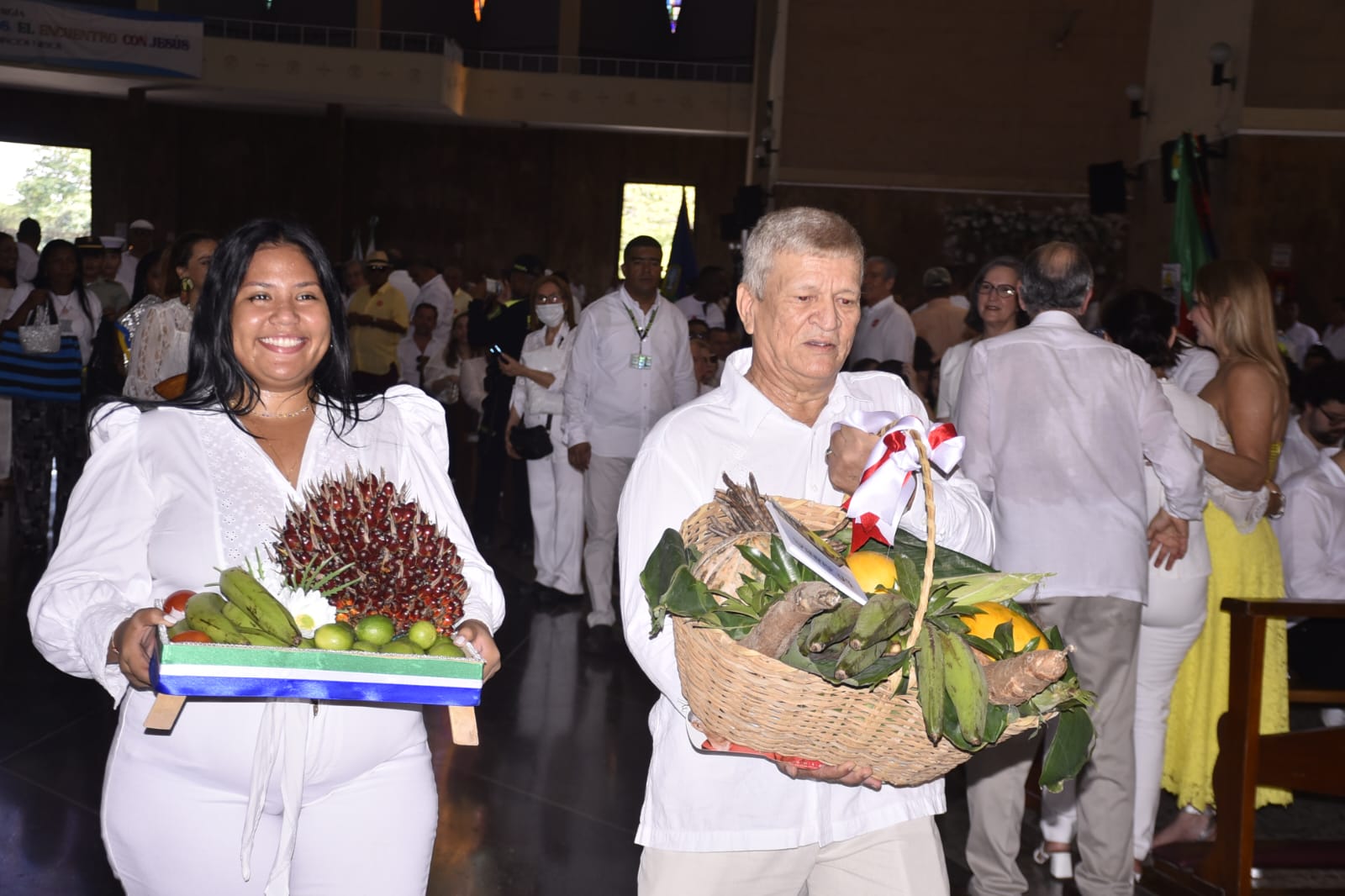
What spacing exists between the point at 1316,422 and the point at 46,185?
79.3ft

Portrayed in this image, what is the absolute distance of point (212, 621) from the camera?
1854 millimetres

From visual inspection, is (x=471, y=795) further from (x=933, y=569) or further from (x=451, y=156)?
(x=451, y=156)

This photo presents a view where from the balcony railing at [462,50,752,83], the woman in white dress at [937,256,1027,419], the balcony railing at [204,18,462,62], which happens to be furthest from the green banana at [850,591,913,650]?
the balcony railing at [462,50,752,83]

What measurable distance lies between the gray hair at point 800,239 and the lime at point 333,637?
2.89ft

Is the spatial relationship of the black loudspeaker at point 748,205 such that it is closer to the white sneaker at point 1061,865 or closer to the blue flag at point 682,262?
the blue flag at point 682,262

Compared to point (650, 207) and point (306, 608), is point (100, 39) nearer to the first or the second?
point (650, 207)

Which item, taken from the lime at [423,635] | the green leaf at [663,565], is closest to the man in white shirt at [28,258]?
the lime at [423,635]

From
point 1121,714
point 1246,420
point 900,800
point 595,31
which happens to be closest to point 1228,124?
point 1246,420

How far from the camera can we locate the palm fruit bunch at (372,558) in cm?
194

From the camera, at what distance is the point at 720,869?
7.32 feet

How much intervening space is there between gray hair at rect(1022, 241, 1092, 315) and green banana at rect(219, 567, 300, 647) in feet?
8.02

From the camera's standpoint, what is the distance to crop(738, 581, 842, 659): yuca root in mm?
1728

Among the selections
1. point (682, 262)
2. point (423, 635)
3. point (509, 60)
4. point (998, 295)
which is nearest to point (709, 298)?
point (682, 262)

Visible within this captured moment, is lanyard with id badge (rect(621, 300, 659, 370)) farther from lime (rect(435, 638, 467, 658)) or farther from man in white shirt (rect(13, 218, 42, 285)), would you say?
man in white shirt (rect(13, 218, 42, 285))
